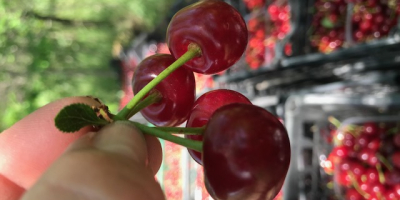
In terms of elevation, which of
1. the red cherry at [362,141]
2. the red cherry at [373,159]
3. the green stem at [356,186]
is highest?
the red cherry at [362,141]

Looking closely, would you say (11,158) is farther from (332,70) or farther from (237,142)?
(332,70)

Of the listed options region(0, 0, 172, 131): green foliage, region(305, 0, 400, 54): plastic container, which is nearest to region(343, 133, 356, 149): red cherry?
region(305, 0, 400, 54): plastic container

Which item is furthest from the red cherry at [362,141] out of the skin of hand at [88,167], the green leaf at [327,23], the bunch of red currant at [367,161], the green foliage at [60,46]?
the green foliage at [60,46]

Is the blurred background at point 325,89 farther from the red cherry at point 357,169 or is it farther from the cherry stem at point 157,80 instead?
the cherry stem at point 157,80

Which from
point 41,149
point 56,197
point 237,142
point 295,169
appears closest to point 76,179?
point 56,197

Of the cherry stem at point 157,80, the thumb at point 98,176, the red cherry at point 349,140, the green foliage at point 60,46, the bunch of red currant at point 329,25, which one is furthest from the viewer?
the green foliage at point 60,46

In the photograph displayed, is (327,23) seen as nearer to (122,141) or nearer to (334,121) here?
(334,121)
